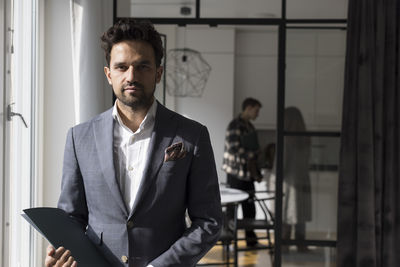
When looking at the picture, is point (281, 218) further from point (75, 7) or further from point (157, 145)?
point (157, 145)

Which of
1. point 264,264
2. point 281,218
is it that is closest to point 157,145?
point 281,218

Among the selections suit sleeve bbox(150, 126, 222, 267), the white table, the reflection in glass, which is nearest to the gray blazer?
suit sleeve bbox(150, 126, 222, 267)

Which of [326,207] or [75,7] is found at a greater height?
[75,7]

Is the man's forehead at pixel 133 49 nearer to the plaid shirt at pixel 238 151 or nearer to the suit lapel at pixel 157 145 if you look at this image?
the suit lapel at pixel 157 145

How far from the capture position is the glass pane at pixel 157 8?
13.5ft

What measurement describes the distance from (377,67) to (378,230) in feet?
3.72

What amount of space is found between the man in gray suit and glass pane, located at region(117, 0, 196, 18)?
2633mm

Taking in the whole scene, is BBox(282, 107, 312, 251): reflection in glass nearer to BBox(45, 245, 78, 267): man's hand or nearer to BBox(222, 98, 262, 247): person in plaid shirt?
BBox(222, 98, 262, 247): person in plaid shirt

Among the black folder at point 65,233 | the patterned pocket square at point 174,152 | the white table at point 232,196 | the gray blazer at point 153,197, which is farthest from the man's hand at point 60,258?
the white table at point 232,196

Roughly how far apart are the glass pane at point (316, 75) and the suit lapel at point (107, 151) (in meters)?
2.78

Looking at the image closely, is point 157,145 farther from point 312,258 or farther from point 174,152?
point 312,258

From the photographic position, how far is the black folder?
1433 mm

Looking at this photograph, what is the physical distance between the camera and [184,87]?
7590mm

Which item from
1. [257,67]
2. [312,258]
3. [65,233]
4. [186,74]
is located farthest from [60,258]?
[257,67]
